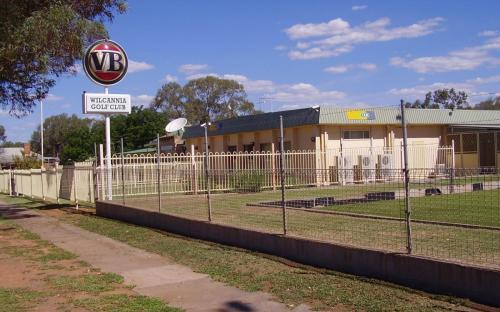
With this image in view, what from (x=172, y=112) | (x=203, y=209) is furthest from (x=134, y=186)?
(x=172, y=112)

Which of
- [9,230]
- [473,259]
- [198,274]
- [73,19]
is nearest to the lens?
[473,259]

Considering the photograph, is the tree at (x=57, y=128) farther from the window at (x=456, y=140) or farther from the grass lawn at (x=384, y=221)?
the grass lawn at (x=384, y=221)

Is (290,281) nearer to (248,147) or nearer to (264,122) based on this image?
(264,122)

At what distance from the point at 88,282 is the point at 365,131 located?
25831 mm

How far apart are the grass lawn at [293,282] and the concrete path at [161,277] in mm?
227

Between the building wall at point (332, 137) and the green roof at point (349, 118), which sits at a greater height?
the green roof at point (349, 118)

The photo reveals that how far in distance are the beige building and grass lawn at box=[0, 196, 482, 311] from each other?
18568 millimetres

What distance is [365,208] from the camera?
14.9 meters

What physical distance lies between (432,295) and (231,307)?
91.2 inches

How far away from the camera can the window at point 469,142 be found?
117 ft

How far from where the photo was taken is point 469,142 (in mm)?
36062

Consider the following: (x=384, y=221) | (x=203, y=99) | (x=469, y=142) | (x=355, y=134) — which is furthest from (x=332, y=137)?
(x=203, y=99)

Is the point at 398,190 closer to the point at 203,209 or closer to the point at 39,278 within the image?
the point at 39,278

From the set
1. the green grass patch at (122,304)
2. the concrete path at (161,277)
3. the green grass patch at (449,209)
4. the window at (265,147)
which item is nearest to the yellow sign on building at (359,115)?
the window at (265,147)
